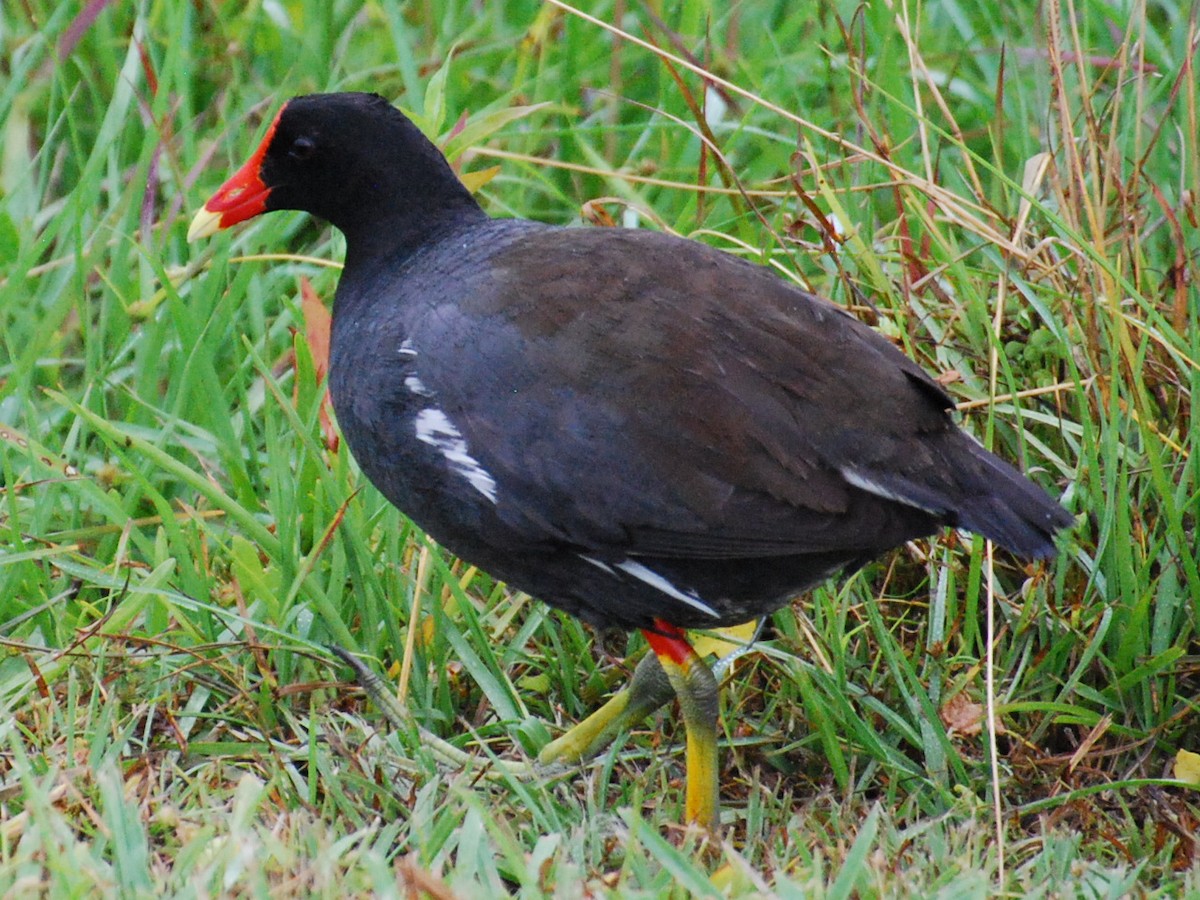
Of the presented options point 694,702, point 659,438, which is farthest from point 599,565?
point 694,702

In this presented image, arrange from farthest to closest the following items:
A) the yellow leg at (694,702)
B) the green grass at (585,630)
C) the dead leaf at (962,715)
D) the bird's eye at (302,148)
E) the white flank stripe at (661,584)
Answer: the bird's eye at (302,148), the dead leaf at (962,715), the yellow leg at (694,702), the white flank stripe at (661,584), the green grass at (585,630)

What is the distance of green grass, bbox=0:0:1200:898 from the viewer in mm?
2420

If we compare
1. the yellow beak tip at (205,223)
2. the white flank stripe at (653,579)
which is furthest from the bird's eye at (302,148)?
the white flank stripe at (653,579)

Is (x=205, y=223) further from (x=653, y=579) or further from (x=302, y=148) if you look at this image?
(x=653, y=579)

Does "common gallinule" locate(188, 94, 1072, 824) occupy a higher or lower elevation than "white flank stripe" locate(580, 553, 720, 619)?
higher

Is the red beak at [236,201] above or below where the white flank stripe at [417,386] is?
above

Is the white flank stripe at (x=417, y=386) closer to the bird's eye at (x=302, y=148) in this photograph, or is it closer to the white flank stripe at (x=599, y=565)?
the white flank stripe at (x=599, y=565)

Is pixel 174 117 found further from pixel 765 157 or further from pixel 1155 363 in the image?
pixel 1155 363

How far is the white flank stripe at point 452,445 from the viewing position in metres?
2.51

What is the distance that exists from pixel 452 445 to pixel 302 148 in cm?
76

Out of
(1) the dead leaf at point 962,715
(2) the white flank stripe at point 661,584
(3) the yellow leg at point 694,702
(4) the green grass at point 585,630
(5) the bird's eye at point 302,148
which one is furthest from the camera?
(5) the bird's eye at point 302,148

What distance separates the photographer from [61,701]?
286 cm

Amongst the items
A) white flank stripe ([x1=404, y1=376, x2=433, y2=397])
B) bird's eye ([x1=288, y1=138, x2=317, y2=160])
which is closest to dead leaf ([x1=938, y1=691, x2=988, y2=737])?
white flank stripe ([x1=404, y1=376, x2=433, y2=397])

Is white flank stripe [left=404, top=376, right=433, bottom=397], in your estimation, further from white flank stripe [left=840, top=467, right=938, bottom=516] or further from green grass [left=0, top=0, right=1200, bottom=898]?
white flank stripe [left=840, top=467, right=938, bottom=516]
